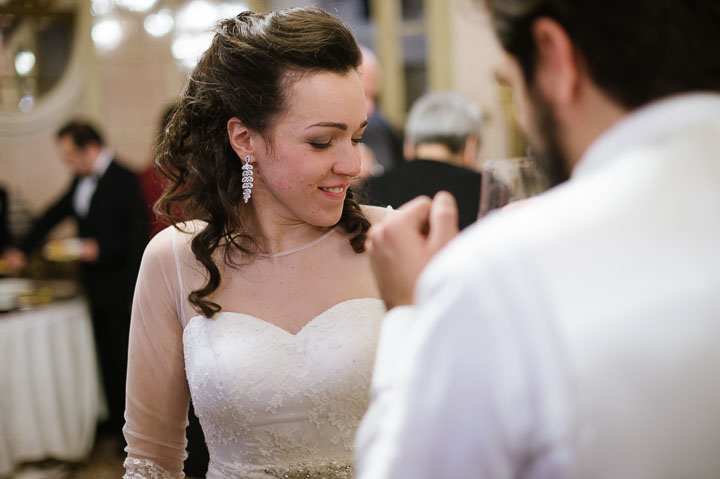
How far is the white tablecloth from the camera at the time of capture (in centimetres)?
387

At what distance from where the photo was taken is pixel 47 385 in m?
4.01

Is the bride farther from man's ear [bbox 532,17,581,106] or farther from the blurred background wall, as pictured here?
the blurred background wall

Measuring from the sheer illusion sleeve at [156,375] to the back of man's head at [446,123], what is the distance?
5.82 feet

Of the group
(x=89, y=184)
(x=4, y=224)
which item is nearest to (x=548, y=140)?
(x=89, y=184)

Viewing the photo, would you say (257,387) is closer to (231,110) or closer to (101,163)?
(231,110)

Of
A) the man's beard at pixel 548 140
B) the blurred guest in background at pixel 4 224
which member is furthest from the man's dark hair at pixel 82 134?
the man's beard at pixel 548 140

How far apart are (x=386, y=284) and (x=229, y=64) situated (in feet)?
3.15

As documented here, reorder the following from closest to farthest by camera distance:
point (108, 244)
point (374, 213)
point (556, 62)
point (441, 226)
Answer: point (556, 62)
point (441, 226)
point (374, 213)
point (108, 244)

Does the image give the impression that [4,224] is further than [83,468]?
Yes

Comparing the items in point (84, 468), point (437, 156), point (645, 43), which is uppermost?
point (645, 43)

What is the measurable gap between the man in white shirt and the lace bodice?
2.96 feet

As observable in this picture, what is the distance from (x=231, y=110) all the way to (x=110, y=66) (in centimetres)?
521

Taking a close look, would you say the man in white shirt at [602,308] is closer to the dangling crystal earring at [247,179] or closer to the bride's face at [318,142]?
the bride's face at [318,142]

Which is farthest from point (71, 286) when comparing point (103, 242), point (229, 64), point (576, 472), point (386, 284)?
point (576, 472)
